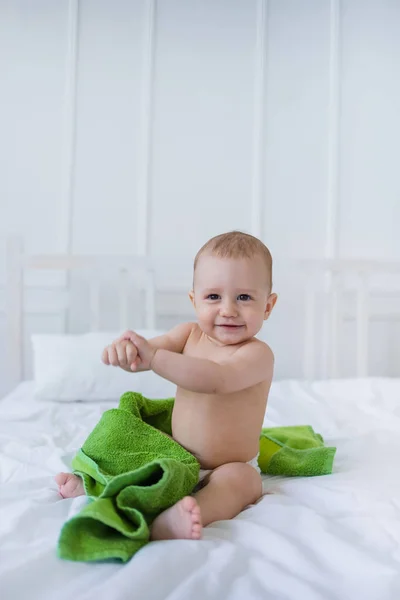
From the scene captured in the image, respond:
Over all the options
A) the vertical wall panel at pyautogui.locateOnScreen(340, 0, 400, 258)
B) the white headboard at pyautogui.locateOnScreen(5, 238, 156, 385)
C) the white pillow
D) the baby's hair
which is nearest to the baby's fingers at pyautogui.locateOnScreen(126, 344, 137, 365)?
the baby's hair

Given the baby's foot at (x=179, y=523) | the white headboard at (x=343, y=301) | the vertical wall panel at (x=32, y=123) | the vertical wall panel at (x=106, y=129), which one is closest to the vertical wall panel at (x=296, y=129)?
the white headboard at (x=343, y=301)

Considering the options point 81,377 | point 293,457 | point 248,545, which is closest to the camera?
point 248,545

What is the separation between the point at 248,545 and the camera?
713 mm

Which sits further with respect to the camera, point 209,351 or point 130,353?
point 209,351

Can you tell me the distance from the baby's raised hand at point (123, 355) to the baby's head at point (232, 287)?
202mm

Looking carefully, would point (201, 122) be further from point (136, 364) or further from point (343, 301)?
point (136, 364)

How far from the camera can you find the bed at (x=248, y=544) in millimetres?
605

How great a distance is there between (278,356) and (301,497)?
1.46 m

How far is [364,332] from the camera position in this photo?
229cm

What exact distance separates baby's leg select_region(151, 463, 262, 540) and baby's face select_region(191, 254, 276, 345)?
8.5 inches

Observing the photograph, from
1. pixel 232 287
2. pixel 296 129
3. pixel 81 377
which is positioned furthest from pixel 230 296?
pixel 296 129

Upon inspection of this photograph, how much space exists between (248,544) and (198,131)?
1.91 m

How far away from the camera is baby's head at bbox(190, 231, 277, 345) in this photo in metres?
0.97

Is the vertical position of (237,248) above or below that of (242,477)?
above
